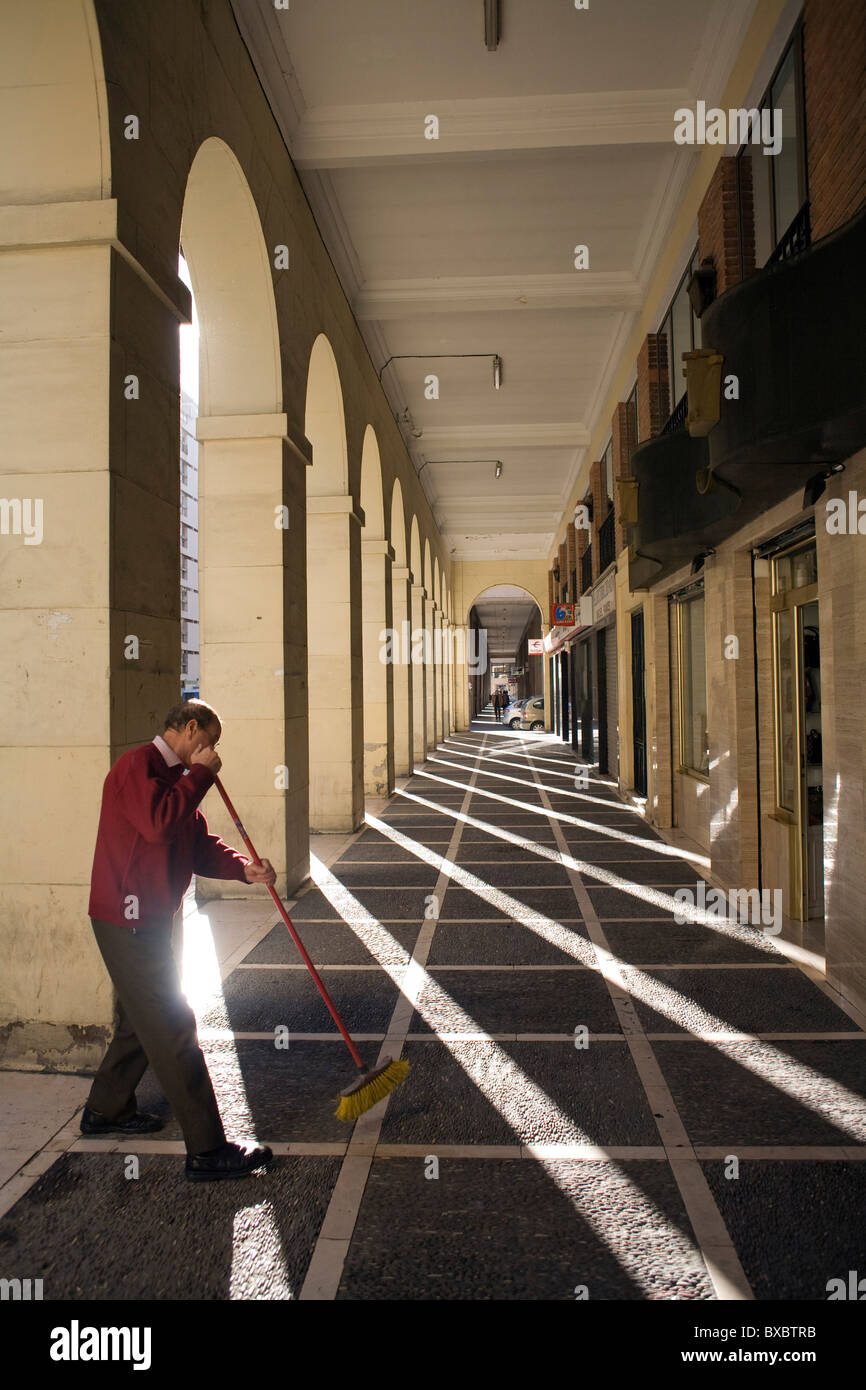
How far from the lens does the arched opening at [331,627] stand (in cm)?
1145

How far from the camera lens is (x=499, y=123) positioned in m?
8.18

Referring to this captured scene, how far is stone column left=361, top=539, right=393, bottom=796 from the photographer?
15031 millimetres

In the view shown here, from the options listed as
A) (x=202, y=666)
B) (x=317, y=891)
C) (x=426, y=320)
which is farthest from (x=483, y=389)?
(x=317, y=891)

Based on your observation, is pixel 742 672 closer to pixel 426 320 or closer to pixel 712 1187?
pixel 712 1187

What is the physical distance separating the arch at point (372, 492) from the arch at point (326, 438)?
2341 mm

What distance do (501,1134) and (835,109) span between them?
231 inches

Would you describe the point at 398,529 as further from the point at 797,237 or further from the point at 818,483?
the point at 818,483

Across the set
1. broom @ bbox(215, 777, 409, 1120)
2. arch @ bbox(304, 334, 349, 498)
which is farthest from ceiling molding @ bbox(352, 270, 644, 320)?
broom @ bbox(215, 777, 409, 1120)

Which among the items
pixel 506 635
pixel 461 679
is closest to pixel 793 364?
pixel 461 679

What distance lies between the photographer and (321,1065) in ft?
14.5

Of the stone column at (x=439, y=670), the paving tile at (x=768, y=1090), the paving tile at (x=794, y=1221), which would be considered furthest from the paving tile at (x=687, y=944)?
the stone column at (x=439, y=670)

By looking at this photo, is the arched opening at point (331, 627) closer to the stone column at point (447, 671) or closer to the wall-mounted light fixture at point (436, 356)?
the wall-mounted light fixture at point (436, 356)

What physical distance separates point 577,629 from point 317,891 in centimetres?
1402

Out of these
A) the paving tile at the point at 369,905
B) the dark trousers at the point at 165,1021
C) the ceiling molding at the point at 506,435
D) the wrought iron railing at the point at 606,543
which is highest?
the ceiling molding at the point at 506,435
